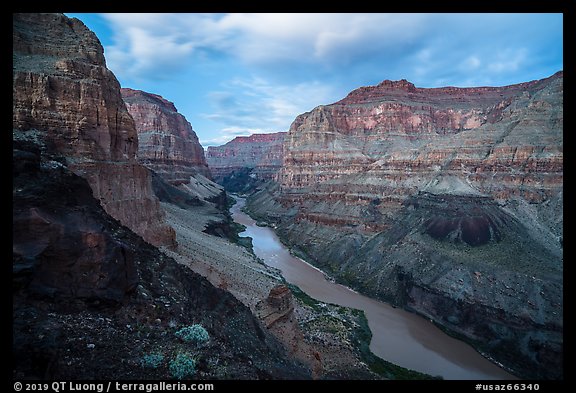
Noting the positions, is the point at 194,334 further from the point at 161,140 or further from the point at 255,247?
the point at 161,140

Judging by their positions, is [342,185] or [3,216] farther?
[342,185]

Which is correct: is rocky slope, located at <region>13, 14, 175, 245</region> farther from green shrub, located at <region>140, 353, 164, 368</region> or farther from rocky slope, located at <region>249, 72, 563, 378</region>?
rocky slope, located at <region>249, 72, 563, 378</region>

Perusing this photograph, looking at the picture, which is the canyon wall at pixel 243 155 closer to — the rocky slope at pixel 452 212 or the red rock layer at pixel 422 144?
the red rock layer at pixel 422 144

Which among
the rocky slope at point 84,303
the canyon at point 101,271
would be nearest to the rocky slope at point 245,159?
the canyon at point 101,271
